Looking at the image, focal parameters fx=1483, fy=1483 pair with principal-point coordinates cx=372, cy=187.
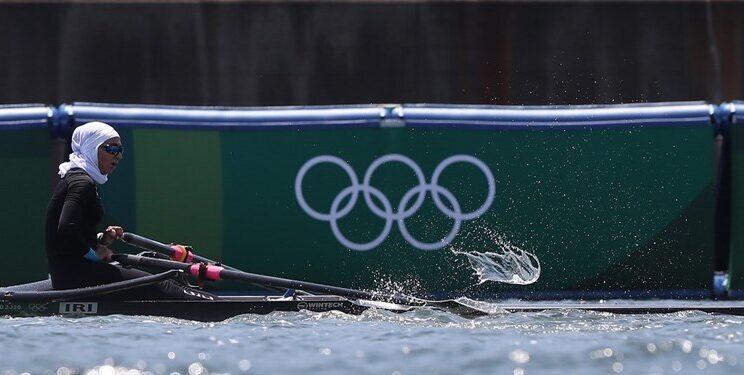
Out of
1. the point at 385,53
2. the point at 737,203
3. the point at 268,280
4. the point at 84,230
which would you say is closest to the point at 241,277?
Answer: the point at 268,280

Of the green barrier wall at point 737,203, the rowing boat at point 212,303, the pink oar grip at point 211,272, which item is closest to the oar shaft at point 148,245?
the rowing boat at point 212,303

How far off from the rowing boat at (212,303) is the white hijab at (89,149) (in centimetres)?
62

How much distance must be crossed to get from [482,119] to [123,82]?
27.9 feet

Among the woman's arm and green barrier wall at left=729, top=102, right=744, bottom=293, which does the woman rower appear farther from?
green barrier wall at left=729, top=102, right=744, bottom=293

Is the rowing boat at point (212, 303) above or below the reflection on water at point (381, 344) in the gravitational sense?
above

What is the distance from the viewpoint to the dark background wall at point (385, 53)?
19.3 metres

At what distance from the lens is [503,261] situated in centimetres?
1220

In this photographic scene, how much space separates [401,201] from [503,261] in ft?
3.23

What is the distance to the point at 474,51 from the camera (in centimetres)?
1944

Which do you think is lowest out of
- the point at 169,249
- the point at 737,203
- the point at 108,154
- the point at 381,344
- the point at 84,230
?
the point at 381,344

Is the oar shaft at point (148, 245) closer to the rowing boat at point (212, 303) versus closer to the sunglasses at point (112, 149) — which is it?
the rowing boat at point (212, 303)

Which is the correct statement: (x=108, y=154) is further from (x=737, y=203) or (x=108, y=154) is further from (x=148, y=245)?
(x=737, y=203)

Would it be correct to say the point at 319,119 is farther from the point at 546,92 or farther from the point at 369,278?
the point at 546,92

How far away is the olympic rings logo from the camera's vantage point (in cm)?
1205
